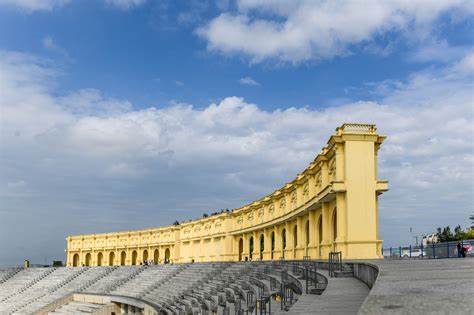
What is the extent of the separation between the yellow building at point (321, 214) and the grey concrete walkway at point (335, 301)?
628 inches

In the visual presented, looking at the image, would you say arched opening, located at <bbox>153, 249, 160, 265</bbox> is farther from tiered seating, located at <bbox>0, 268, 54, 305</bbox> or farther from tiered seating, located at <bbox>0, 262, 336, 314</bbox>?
tiered seating, located at <bbox>0, 262, 336, 314</bbox>

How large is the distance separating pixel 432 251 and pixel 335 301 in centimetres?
1915

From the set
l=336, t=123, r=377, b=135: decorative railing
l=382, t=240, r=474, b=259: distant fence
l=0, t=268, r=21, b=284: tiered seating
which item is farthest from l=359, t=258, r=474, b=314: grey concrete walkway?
l=0, t=268, r=21, b=284: tiered seating

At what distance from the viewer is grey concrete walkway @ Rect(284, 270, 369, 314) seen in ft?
36.5

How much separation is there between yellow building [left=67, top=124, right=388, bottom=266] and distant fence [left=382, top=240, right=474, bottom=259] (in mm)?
1859

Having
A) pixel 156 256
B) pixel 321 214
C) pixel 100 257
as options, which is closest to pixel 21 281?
pixel 156 256

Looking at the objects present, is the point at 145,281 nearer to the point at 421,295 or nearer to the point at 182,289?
the point at 182,289

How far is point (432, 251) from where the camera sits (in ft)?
96.4

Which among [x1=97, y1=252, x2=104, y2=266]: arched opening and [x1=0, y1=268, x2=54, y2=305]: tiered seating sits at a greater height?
[x1=97, y1=252, x2=104, y2=266]: arched opening

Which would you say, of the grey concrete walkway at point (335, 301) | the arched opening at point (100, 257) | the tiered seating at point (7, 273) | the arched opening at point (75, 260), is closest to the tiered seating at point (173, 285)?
the tiered seating at point (7, 273)

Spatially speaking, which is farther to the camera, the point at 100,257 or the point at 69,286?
the point at 100,257

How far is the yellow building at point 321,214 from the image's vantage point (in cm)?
3162

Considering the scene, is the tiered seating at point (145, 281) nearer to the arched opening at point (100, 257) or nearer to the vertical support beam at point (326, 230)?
the vertical support beam at point (326, 230)

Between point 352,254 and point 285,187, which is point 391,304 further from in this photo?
point 285,187
